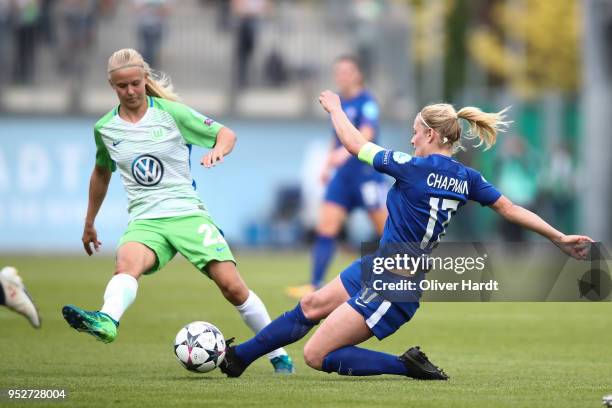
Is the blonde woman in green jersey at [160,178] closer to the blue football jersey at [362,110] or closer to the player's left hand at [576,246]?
the player's left hand at [576,246]

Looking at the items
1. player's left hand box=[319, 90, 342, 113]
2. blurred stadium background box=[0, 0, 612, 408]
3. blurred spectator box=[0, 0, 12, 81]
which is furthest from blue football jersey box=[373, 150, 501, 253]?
blurred spectator box=[0, 0, 12, 81]

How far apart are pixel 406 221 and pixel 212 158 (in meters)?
1.27

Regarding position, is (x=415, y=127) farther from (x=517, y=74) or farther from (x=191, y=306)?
(x=517, y=74)

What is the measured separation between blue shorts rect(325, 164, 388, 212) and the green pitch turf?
1.28m

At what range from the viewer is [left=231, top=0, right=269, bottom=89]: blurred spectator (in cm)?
2580

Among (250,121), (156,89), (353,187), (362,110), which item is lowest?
(156,89)

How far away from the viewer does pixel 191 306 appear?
42.6 ft

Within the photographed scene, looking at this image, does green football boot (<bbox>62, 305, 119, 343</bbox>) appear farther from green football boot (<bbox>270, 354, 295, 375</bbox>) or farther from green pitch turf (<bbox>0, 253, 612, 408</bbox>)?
green football boot (<bbox>270, 354, 295, 375</bbox>)

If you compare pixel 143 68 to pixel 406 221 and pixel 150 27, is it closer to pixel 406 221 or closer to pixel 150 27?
pixel 406 221

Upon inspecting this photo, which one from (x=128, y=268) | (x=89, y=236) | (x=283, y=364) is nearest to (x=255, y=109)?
(x=89, y=236)

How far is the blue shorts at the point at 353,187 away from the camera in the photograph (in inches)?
546

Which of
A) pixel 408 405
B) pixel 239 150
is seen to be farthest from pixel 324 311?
pixel 239 150

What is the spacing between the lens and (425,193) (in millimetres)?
7387

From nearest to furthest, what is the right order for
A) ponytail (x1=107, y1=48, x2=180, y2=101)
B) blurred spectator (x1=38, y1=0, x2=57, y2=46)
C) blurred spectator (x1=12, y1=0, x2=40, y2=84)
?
ponytail (x1=107, y1=48, x2=180, y2=101) → blurred spectator (x1=12, y1=0, x2=40, y2=84) → blurred spectator (x1=38, y1=0, x2=57, y2=46)
